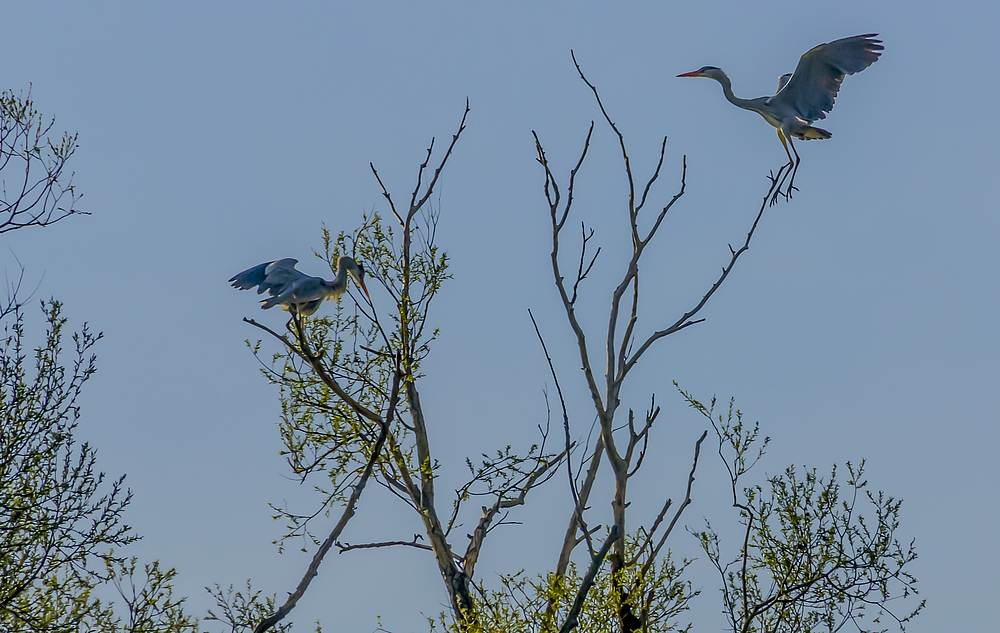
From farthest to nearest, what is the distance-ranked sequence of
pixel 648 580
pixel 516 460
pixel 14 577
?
pixel 516 460
pixel 648 580
pixel 14 577

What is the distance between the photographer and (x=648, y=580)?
28.5ft

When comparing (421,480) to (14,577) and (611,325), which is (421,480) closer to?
(611,325)

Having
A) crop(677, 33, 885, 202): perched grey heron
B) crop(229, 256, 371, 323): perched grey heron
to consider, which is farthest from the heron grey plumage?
crop(677, 33, 885, 202): perched grey heron

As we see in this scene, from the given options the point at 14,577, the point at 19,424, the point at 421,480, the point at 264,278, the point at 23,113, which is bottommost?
the point at 14,577

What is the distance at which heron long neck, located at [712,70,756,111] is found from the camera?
11.9m

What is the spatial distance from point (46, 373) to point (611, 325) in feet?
13.4

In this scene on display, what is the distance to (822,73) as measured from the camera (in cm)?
1129

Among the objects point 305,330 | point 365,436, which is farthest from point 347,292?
point 365,436

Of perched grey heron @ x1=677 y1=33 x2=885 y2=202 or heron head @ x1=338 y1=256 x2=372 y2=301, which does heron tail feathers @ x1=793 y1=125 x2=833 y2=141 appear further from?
heron head @ x1=338 y1=256 x2=372 y2=301

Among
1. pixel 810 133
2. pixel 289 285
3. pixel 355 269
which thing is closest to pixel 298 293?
pixel 289 285

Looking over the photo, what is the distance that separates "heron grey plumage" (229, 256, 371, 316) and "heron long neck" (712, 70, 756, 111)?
14.8 ft

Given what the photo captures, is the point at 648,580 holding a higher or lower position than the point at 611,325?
lower

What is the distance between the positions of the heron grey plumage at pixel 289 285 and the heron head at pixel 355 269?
0.06m

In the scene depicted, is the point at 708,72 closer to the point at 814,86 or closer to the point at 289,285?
the point at 814,86
